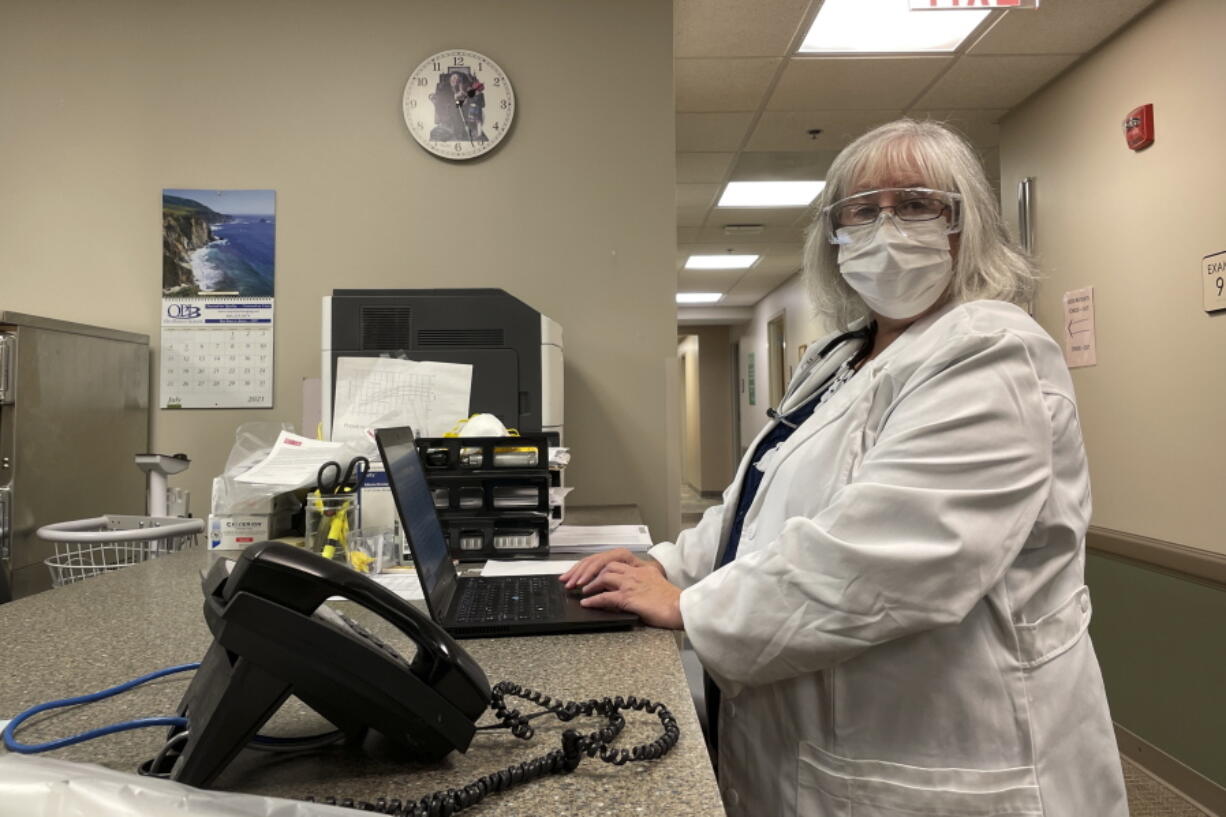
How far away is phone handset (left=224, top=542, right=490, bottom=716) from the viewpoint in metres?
0.50

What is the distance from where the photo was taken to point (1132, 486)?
101 inches

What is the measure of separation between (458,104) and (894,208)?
1.83m

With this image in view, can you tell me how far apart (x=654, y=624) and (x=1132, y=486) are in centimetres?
245

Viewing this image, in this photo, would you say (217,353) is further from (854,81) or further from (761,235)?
(761,235)

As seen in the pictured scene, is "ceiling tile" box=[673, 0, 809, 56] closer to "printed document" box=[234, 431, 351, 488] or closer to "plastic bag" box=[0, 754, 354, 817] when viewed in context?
"printed document" box=[234, 431, 351, 488]

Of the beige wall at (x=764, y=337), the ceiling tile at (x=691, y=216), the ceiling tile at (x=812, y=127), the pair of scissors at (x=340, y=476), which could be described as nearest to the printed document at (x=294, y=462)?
the pair of scissors at (x=340, y=476)

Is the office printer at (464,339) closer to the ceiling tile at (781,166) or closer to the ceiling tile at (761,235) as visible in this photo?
the ceiling tile at (781,166)

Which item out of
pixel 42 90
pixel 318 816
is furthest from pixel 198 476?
pixel 318 816

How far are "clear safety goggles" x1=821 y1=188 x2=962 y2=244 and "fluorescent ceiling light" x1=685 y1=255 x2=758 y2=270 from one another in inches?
199

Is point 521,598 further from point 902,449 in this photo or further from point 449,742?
point 902,449

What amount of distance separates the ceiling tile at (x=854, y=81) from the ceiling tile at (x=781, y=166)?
23.2 inches

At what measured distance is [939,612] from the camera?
731 millimetres

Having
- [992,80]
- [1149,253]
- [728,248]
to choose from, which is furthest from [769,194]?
[1149,253]

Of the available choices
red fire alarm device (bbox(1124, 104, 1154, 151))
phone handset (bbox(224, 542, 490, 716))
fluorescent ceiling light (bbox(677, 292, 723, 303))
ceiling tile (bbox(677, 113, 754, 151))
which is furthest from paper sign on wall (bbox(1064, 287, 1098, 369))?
fluorescent ceiling light (bbox(677, 292, 723, 303))
